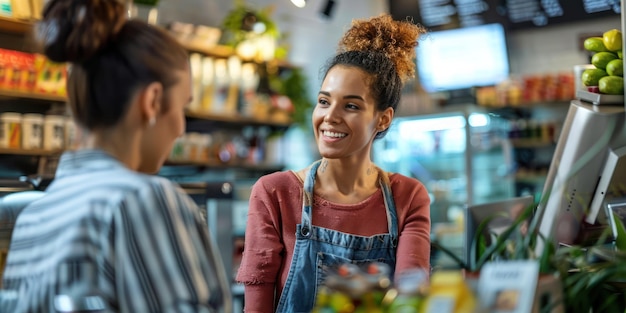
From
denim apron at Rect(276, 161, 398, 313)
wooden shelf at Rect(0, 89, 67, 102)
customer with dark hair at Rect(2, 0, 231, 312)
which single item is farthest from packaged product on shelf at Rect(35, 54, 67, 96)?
customer with dark hair at Rect(2, 0, 231, 312)

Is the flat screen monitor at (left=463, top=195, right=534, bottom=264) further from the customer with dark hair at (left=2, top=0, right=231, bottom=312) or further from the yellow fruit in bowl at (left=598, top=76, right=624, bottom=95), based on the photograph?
the customer with dark hair at (left=2, top=0, right=231, bottom=312)

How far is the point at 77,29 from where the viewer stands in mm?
1165

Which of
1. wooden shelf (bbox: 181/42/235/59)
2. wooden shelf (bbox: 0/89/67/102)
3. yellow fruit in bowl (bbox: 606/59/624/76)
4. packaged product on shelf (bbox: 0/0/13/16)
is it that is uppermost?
packaged product on shelf (bbox: 0/0/13/16)

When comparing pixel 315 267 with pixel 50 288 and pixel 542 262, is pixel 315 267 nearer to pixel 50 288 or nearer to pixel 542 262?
pixel 542 262

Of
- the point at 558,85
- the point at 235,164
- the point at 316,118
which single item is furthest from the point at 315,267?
the point at 558,85

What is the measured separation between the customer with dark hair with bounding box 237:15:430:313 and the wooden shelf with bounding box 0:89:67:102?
3.05 m

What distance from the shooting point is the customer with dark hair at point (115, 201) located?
104 centimetres

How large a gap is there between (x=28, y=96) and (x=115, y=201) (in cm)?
389

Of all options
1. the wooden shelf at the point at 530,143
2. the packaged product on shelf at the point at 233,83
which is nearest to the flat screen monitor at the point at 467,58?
the wooden shelf at the point at 530,143

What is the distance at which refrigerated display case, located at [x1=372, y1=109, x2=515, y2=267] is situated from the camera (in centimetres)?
635

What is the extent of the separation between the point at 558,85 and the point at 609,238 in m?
4.84

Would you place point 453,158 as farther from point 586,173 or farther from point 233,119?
point 586,173

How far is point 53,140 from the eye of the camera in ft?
15.3

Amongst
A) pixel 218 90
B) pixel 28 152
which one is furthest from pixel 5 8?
pixel 218 90
